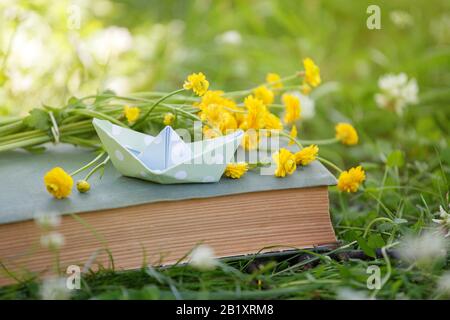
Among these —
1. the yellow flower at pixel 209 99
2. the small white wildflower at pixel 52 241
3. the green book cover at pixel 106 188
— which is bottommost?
the small white wildflower at pixel 52 241

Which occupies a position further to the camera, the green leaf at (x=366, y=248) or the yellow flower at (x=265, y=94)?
the yellow flower at (x=265, y=94)

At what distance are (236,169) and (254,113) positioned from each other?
0.10 m

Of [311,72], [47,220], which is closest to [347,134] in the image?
[311,72]

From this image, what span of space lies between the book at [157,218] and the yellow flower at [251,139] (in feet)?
0.29

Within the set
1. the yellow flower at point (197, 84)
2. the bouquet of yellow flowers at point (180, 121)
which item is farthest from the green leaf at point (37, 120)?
the yellow flower at point (197, 84)

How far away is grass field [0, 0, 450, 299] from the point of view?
86cm

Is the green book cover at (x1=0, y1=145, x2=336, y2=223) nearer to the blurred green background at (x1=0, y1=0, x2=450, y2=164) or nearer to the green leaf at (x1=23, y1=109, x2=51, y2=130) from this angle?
the green leaf at (x1=23, y1=109, x2=51, y2=130)

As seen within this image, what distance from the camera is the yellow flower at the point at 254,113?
100cm

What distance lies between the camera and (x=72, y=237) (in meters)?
0.88

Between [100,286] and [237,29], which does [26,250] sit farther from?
[237,29]

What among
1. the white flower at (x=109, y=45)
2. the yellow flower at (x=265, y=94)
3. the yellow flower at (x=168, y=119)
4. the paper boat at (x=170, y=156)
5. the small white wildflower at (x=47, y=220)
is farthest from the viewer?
the white flower at (x=109, y=45)

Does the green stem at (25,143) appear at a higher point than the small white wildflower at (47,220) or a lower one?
higher

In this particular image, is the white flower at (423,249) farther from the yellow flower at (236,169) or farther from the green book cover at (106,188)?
the yellow flower at (236,169)

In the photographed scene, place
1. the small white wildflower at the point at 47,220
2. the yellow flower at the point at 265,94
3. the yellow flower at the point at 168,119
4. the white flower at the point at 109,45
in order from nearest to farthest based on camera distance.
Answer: the small white wildflower at the point at 47,220
the yellow flower at the point at 168,119
the yellow flower at the point at 265,94
the white flower at the point at 109,45
